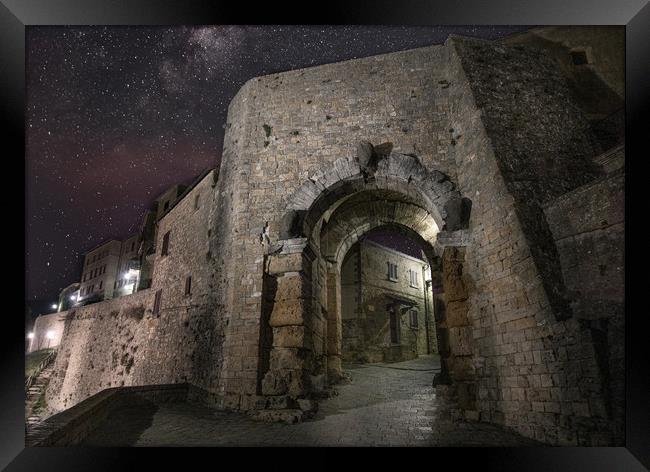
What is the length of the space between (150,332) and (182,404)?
581 cm

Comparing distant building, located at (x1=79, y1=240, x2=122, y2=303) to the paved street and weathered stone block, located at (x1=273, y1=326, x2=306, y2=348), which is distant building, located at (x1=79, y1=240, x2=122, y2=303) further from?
weathered stone block, located at (x1=273, y1=326, x2=306, y2=348)

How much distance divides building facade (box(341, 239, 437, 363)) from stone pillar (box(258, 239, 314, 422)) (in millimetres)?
9504

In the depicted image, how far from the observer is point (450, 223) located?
21.4 ft

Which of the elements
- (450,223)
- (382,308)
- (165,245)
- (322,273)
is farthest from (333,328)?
(382,308)

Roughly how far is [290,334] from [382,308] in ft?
40.7

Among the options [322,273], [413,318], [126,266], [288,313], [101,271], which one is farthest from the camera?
[101,271]

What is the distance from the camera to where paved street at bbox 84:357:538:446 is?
4598 mm

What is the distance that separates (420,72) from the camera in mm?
8023

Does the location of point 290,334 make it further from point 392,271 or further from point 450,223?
point 392,271
